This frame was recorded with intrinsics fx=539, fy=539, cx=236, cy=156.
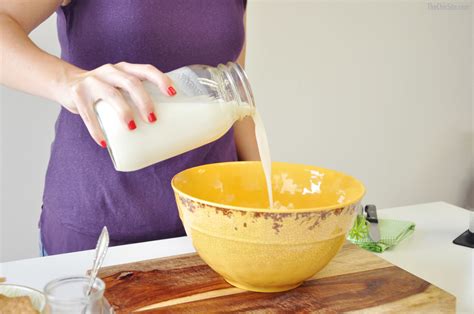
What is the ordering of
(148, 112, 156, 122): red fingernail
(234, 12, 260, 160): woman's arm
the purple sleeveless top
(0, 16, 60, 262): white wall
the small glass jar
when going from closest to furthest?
the small glass jar
(148, 112, 156, 122): red fingernail
the purple sleeveless top
(234, 12, 260, 160): woman's arm
(0, 16, 60, 262): white wall

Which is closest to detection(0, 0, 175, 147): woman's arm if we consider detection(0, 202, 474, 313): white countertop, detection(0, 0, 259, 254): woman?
detection(0, 0, 259, 254): woman

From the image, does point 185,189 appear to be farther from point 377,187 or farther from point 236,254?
point 377,187

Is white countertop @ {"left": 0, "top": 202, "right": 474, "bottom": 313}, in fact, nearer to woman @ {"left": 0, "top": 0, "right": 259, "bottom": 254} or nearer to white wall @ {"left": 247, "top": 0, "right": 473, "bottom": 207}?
woman @ {"left": 0, "top": 0, "right": 259, "bottom": 254}

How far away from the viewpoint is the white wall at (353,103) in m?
1.59

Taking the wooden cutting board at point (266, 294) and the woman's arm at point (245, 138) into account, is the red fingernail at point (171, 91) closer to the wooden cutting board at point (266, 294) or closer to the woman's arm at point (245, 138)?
the wooden cutting board at point (266, 294)

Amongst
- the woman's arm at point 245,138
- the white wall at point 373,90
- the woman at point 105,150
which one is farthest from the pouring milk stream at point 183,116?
the white wall at point 373,90

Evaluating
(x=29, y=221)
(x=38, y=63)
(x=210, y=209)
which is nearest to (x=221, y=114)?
(x=210, y=209)

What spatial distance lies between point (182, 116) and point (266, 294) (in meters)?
0.24

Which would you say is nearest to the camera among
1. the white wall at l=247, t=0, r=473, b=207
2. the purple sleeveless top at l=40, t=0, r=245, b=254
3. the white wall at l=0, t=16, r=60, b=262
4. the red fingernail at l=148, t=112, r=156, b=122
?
the red fingernail at l=148, t=112, r=156, b=122

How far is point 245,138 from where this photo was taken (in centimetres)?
115

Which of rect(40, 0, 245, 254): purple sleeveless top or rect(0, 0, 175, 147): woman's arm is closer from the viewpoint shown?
rect(0, 0, 175, 147): woman's arm

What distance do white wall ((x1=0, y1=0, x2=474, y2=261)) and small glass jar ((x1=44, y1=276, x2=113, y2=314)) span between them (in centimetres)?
114

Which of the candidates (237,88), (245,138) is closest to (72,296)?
(237,88)

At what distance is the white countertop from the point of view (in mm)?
722
